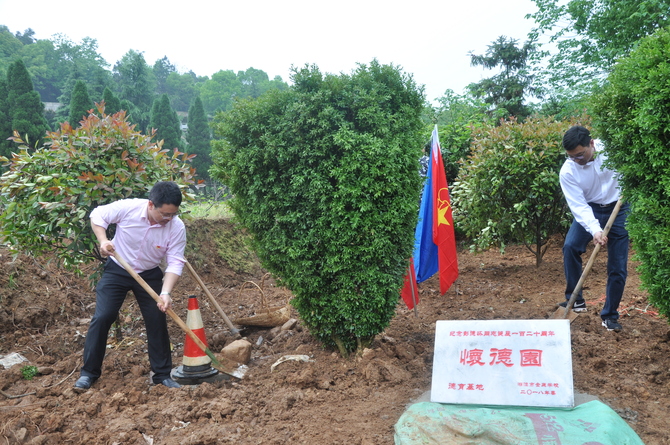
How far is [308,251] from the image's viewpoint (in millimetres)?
4035

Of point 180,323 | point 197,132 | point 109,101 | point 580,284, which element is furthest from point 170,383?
point 197,132

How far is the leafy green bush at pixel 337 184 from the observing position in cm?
385

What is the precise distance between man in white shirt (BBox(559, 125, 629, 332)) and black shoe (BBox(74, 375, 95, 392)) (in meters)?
4.52

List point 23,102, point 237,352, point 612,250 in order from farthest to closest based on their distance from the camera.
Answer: point 23,102 < point 612,250 < point 237,352

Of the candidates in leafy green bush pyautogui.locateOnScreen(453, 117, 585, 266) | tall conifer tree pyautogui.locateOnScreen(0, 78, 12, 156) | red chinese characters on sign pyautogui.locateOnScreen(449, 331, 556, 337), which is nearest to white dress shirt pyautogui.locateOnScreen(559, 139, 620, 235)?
leafy green bush pyautogui.locateOnScreen(453, 117, 585, 266)

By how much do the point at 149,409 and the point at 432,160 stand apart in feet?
13.3

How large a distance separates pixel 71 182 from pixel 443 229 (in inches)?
153

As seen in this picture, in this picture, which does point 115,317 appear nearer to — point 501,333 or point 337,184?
point 337,184

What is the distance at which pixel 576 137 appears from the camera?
468 centimetres

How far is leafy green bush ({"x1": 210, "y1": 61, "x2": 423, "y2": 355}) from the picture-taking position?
3854mm

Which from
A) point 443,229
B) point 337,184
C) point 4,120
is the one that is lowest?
point 443,229

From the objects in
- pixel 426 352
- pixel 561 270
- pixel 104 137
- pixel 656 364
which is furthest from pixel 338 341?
pixel 561 270

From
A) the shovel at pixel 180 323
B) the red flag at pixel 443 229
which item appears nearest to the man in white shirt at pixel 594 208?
the red flag at pixel 443 229

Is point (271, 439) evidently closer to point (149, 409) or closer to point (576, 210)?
point (149, 409)
